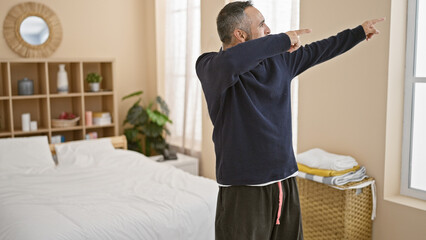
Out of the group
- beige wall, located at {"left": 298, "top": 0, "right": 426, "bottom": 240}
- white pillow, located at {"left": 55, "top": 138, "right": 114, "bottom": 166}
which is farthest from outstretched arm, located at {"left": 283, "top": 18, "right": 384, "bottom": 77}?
white pillow, located at {"left": 55, "top": 138, "right": 114, "bottom": 166}

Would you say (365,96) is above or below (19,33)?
below

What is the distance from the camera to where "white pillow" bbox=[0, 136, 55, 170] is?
3465 millimetres

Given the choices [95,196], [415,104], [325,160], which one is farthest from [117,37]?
[415,104]

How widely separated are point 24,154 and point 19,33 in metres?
1.33

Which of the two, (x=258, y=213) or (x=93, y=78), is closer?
(x=258, y=213)

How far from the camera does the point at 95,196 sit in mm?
2834

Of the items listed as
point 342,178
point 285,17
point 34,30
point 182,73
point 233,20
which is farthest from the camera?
point 182,73

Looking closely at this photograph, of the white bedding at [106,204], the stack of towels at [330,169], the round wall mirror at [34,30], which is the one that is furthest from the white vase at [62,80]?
A: the stack of towels at [330,169]

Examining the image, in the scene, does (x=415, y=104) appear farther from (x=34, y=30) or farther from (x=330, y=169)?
(x=34, y=30)

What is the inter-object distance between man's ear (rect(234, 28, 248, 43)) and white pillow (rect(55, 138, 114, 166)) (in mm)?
2509

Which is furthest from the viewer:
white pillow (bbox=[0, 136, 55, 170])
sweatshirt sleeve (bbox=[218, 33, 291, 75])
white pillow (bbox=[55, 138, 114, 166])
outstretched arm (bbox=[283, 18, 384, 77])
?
white pillow (bbox=[55, 138, 114, 166])

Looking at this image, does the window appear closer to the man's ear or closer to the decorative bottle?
the man's ear

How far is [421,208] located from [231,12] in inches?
69.0

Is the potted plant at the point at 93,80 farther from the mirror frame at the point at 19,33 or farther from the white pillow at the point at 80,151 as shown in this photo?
the white pillow at the point at 80,151
